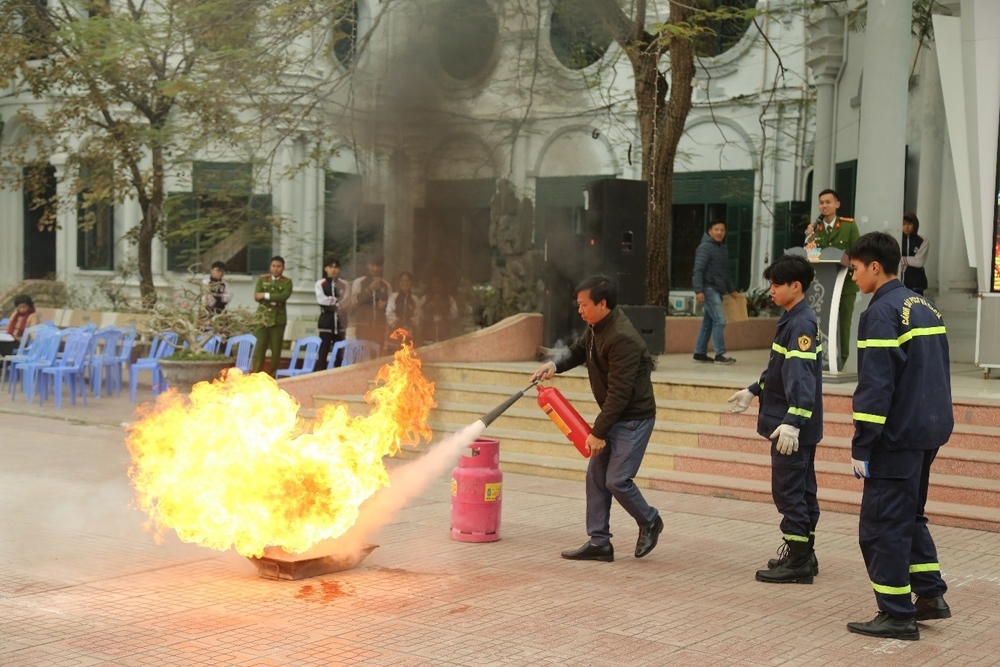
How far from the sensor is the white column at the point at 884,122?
1169cm

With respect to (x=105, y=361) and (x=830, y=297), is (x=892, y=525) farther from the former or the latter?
(x=105, y=361)

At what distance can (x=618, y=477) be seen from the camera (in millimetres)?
7148

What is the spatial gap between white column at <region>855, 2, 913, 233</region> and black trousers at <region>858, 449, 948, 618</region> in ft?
21.4

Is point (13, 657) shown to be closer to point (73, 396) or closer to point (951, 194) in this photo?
point (73, 396)

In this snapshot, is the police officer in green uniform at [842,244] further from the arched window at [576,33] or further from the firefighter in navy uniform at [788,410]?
the arched window at [576,33]

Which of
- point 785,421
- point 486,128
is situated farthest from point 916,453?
point 486,128

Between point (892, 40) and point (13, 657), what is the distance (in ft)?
32.5

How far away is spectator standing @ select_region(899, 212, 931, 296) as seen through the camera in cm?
1388

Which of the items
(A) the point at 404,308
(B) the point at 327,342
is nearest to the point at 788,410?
(A) the point at 404,308

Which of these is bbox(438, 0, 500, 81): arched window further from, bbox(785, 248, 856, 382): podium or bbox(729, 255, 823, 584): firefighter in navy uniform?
bbox(729, 255, 823, 584): firefighter in navy uniform

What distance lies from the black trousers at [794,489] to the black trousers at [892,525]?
1.11 metres

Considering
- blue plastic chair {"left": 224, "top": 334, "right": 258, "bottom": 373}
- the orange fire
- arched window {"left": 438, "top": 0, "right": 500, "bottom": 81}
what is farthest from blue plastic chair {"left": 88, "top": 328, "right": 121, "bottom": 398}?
the orange fire

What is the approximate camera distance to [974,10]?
12734mm

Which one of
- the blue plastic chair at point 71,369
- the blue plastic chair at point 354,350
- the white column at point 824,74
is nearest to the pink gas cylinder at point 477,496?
the blue plastic chair at point 354,350
